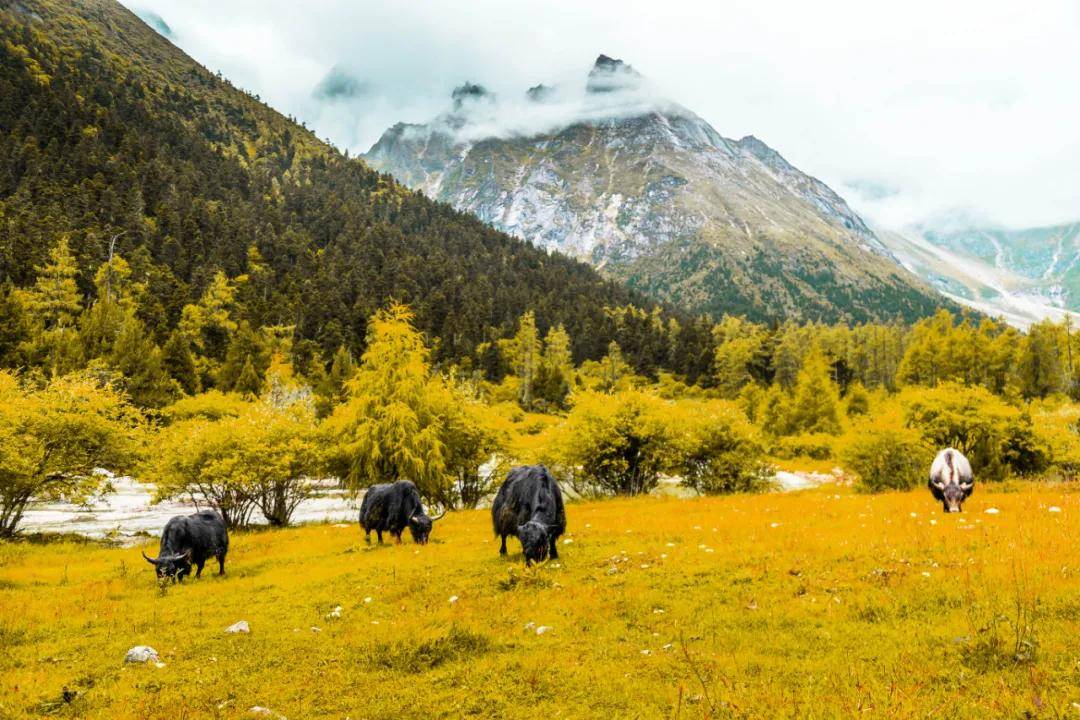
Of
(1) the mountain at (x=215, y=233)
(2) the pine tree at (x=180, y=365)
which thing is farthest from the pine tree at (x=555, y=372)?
(2) the pine tree at (x=180, y=365)

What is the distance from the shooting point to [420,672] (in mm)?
7828

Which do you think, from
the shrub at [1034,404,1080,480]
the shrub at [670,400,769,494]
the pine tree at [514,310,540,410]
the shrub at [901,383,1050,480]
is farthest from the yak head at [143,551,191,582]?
the pine tree at [514,310,540,410]

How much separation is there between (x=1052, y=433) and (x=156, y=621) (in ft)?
122

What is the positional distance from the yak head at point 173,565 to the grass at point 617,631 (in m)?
0.51

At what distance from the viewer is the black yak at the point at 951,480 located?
16.0m

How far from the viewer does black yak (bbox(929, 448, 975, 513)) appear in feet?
52.5

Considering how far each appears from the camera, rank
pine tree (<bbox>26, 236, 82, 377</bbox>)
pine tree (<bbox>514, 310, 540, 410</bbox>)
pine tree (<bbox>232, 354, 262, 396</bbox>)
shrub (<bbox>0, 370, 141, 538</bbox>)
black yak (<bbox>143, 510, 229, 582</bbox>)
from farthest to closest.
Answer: pine tree (<bbox>514, 310, 540, 410</bbox>) < pine tree (<bbox>232, 354, 262, 396</bbox>) < pine tree (<bbox>26, 236, 82, 377</bbox>) < shrub (<bbox>0, 370, 141, 538</bbox>) < black yak (<bbox>143, 510, 229, 582</bbox>)

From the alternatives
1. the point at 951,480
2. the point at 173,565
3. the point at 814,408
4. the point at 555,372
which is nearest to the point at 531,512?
the point at 173,565

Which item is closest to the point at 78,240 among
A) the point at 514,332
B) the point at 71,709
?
the point at 514,332

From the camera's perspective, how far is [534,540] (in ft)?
43.8

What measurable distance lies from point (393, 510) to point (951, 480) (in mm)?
17767

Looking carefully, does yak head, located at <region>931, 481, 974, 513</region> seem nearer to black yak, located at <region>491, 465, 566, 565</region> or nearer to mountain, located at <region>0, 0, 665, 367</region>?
black yak, located at <region>491, 465, 566, 565</region>

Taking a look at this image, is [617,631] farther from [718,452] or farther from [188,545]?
[718,452]

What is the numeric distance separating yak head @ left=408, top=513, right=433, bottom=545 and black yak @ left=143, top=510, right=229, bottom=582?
564cm
